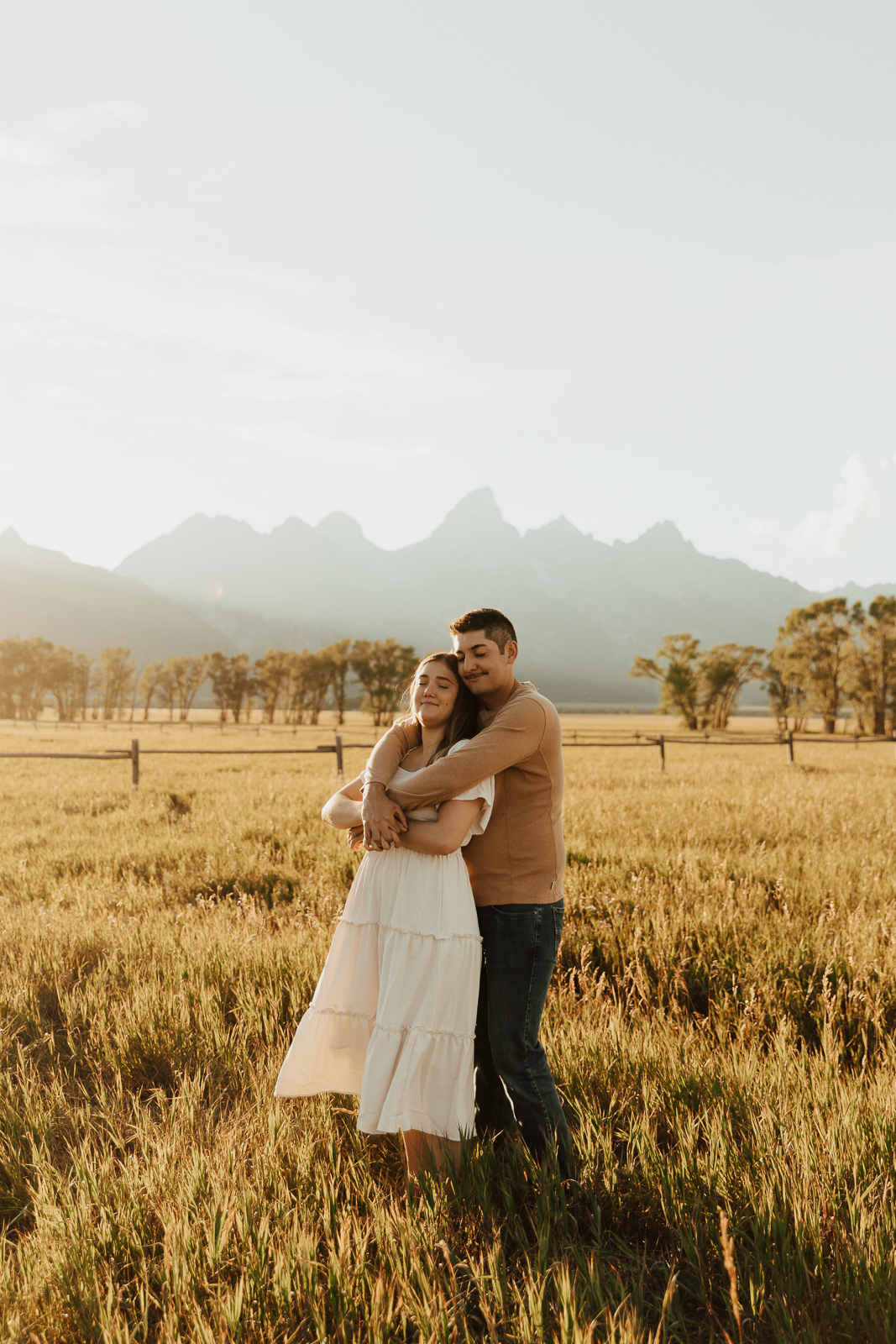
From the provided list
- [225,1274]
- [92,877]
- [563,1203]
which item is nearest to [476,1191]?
[563,1203]

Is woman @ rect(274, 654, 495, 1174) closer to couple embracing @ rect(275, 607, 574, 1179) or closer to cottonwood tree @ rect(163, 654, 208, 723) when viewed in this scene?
couple embracing @ rect(275, 607, 574, 1179)

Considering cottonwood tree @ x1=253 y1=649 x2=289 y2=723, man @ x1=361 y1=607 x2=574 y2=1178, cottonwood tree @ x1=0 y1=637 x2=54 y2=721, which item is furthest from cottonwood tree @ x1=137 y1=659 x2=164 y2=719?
man @ x1=361 y1=607 x2=574 y2=1178

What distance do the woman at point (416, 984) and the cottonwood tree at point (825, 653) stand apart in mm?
69710

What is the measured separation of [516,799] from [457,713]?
41 cm

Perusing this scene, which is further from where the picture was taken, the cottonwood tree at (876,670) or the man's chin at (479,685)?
the cottonwood tree at (876,670)

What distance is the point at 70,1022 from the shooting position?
13.1ft

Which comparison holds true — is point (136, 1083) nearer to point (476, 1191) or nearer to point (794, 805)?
point (476, 1191)

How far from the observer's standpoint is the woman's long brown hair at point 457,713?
8.91 ft

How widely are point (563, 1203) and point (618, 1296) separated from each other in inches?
13.0

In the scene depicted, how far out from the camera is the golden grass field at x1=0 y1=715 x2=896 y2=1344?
1997 mm

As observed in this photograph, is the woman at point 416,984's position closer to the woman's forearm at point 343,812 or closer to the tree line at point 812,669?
the woman's forearm at point 343,812

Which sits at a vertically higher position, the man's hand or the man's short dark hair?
the man's short dark hair

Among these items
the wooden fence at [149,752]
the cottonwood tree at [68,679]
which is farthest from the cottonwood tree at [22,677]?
the wooden fence at [149,752]

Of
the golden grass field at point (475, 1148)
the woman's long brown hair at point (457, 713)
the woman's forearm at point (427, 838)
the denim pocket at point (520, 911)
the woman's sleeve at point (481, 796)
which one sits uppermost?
the woman's long brown hair at point (457, 713)
